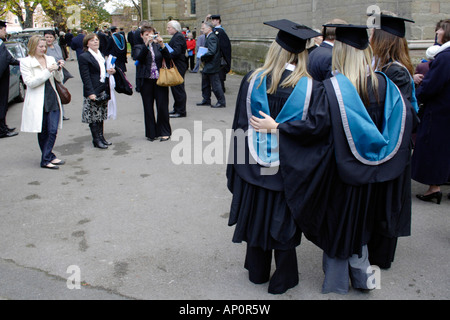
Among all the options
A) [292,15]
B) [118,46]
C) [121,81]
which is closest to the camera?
[121,81]

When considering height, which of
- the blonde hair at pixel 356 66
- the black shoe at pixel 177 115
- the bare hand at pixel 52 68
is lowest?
the black shoe at pixel 177 115

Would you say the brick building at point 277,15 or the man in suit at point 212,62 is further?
the man in suit at point 212,62

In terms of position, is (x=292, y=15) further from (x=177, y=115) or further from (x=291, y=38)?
(x=291, y=38)

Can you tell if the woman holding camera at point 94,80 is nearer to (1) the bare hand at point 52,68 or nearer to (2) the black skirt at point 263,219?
(1) the bare hand at point 52,68

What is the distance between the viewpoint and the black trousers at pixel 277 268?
10.6 ft

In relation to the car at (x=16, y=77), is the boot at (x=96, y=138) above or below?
below

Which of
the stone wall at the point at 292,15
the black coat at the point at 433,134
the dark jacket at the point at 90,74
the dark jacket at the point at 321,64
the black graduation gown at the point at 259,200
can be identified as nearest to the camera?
the black graduation gown at the point at 259,200

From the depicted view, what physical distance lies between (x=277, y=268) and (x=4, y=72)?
7.20 m

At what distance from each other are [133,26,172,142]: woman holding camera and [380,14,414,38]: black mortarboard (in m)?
4.29

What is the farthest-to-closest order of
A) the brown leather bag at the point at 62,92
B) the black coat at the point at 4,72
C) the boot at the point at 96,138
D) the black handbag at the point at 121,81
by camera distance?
the black coat at the point at 4,72, the boot at the point at 96,138, the black handbag at the point at 121,81, the brown leather bag at the point at 62,92

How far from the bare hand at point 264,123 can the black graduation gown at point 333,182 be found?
64mm

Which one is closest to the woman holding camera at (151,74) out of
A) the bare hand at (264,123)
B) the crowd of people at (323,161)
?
the crowd of people at (323,161)

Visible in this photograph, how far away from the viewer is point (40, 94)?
6.23 meters

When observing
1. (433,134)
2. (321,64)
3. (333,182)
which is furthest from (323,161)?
(433,134)
